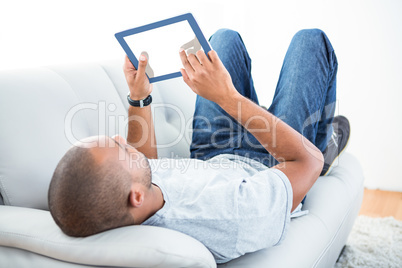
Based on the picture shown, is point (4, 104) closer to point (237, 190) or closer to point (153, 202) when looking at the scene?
point (153, 202)

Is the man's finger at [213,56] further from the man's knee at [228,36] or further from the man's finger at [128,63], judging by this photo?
the man's knee at [228,36]

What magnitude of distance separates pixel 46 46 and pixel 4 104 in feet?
2.62

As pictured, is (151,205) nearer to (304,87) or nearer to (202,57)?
(202,57)

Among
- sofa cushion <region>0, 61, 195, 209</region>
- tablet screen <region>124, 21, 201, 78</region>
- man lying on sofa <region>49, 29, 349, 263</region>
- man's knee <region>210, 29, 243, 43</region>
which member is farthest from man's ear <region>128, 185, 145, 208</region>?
man's knee <region>210, 29, 243, 43</region>

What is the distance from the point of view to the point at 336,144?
152cm

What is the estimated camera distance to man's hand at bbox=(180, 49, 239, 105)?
996mm

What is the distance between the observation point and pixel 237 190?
93 centimetres

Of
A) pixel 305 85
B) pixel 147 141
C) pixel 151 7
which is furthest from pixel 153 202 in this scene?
pixel 151 7

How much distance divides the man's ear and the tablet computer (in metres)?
0.40

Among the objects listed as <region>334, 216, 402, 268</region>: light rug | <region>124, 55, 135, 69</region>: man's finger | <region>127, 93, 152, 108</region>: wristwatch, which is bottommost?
<region>334, 216, 402, 268</region>: light rug

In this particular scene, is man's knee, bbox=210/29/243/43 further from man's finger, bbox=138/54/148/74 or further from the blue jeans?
man's finger, bbox=138/54/148/74

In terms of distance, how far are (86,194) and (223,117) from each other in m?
0.75

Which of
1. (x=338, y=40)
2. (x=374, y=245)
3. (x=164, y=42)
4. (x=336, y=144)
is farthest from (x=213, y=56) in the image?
(x=338, y=40)

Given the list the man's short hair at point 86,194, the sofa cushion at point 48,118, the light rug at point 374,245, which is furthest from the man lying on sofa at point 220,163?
the light rug at point 374,245
